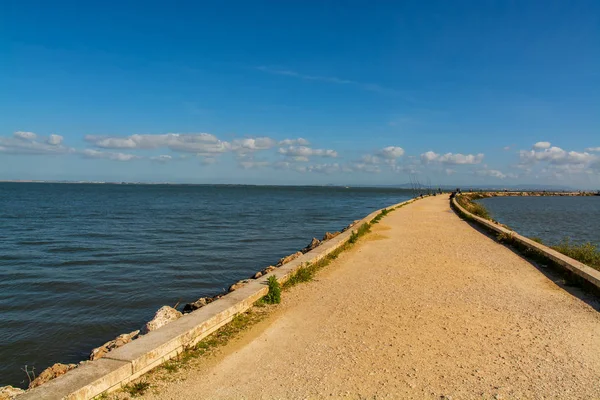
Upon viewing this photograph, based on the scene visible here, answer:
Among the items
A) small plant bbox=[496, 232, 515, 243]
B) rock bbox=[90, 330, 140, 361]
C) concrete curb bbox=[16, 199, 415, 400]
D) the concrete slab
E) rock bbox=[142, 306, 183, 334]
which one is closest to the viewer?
the concrete slab

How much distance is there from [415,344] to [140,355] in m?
3.28

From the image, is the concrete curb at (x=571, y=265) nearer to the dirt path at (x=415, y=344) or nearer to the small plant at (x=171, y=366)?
the dirt path at (x=415, y=344)

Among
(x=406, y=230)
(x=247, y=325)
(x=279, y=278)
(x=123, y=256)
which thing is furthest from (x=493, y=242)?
(x=123, y=256)


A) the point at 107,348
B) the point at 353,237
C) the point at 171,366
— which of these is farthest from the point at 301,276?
the point at 353,237

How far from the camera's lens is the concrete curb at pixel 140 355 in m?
3.88

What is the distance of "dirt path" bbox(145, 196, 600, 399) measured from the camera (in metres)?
4.26

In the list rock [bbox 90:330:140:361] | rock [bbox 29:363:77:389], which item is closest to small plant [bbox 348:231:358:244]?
rock [bbox 90:330:140:361]

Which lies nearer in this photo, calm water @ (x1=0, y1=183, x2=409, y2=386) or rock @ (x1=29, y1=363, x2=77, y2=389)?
rock @ (x1=29, y1=363, x2=77, y2=389)

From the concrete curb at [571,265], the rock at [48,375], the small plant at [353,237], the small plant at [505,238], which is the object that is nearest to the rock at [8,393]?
the rock at [48,375]

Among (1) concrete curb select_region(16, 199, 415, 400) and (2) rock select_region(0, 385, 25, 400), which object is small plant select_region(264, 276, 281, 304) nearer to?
(1) concrete curb select_region(16, 199, 415, 400)

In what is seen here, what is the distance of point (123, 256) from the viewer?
1568 centimetres

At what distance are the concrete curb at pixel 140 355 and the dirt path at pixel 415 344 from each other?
0.43 m

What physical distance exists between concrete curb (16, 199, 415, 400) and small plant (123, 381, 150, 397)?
0.26ft

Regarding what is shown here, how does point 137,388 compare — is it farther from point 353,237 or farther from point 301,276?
point 353,237
